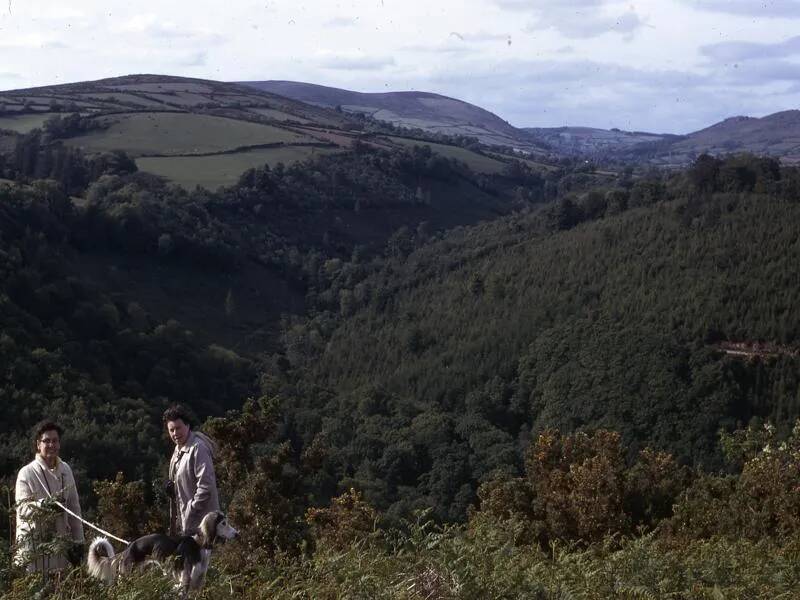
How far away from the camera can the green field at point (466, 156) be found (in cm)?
10267

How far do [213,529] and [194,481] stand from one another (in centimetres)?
58

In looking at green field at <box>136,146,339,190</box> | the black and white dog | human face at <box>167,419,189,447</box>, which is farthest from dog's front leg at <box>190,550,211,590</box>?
green field at <box>136,146,339,190</box>

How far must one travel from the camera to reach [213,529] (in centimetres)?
637

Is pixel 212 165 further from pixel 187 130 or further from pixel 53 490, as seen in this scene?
pixel 53 490

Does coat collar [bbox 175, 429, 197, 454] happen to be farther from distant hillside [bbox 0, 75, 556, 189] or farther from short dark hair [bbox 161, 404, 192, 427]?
distant hillside [bbox 0, 75, 556, 189]

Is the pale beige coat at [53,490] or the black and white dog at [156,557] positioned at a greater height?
the pale beige coat at [53,490]

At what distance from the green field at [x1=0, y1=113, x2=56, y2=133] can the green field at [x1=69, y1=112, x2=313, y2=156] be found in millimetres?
4314

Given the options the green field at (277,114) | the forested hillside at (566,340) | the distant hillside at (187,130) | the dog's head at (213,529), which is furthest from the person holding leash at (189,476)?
the green field at (277,114)

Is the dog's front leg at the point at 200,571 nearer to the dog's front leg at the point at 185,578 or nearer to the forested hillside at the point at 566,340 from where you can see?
the dog's front leg at the point at 185,578

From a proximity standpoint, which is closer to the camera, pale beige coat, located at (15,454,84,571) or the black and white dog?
the black and white dog

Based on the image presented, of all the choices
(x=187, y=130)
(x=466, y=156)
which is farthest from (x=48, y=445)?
(x=466, y=156)

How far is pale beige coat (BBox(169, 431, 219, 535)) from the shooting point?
21.9 ft

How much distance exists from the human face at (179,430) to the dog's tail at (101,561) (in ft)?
2.97

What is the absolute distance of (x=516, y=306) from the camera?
48.0 meters
